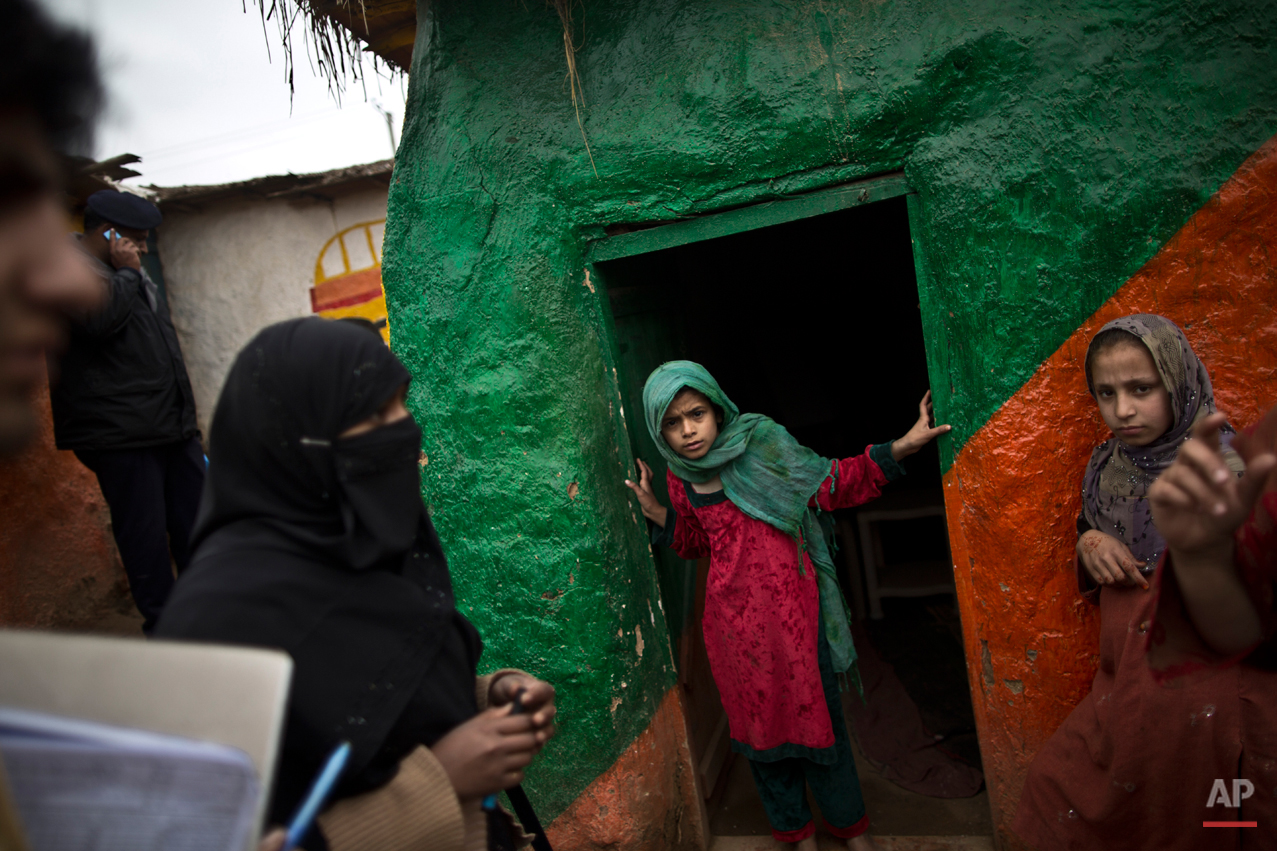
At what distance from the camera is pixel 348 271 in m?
6.22

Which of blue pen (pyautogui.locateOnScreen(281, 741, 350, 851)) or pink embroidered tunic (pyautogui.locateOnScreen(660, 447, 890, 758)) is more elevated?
blue pen (pyautogui.locateOnScreen(281, 741, 350, 851))

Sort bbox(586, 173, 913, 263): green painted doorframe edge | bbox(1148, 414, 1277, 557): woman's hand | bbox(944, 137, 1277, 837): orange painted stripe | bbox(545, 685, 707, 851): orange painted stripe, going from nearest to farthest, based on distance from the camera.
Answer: bbox(1148, 414, 1277, 557): woman's hand
bbox(944, 137, 1277, 837): orange painted stripe
bbox(586, 173, 913, 263): green painted doorframe edge
bbox(545, 685, 707, 851): orange painted stripe

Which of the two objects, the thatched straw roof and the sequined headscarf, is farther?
the thatched straw roof

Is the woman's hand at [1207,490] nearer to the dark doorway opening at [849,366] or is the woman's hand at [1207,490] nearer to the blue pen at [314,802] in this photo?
the blue pen at [314,802]

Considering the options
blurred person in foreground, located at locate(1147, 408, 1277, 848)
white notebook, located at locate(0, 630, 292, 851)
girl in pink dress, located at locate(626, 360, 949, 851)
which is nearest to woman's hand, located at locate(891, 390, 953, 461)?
girl in pink dress, located at locate(626, 360, 949, 851)

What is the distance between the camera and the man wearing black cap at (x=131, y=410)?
9.93 feet

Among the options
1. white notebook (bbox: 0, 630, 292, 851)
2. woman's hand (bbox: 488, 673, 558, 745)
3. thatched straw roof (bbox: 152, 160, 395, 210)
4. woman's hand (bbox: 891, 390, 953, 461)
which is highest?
thatched straw roof (bbox: 152, 160, 395, 210)

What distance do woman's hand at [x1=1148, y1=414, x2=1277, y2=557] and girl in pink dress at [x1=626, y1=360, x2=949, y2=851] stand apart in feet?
3.65

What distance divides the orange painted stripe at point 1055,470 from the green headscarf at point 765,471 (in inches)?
16.1

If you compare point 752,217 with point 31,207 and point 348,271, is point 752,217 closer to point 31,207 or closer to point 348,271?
point 31,207

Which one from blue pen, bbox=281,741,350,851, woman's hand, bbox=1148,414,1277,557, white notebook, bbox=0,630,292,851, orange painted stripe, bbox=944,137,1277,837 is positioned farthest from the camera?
orange painted stripe, bbox=944,137,1277,837

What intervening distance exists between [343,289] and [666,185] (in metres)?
4.79

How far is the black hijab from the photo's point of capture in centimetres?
112

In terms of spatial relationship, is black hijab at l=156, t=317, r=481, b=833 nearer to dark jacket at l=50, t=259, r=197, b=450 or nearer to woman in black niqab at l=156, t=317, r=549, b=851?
woman in black niqab at l=156, t=317, r=549, b=851
